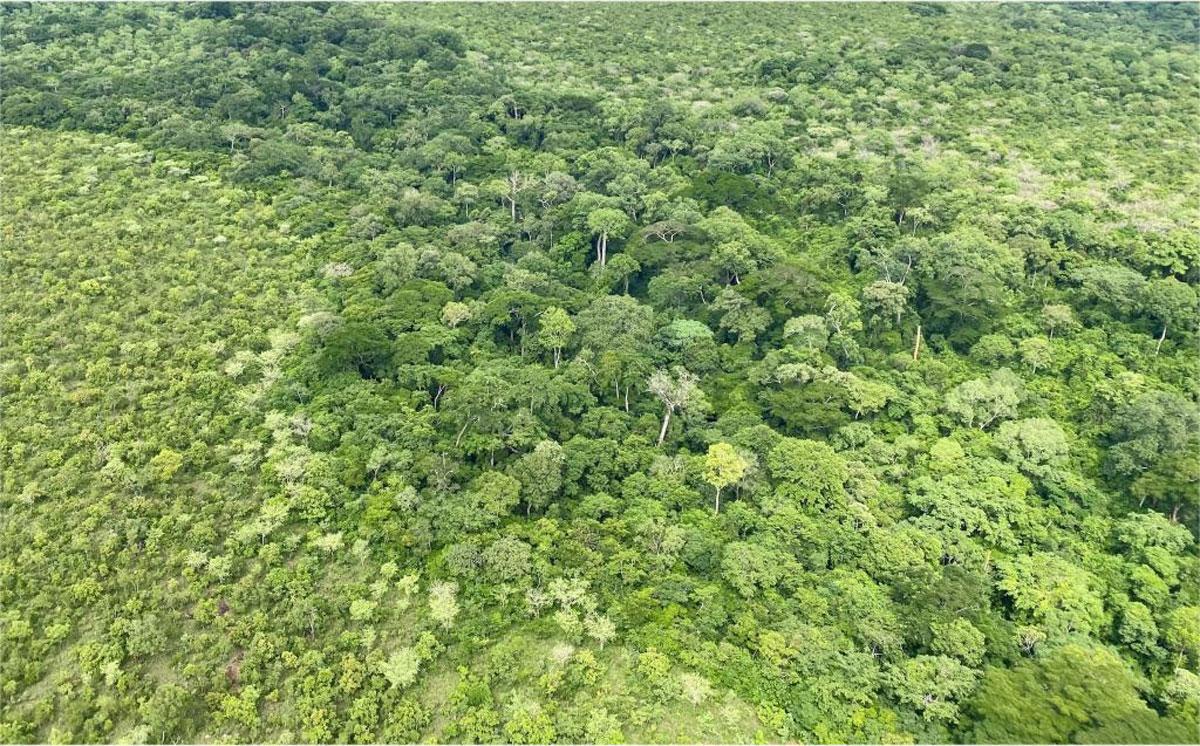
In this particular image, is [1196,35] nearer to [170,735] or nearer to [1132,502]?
[1132,502]

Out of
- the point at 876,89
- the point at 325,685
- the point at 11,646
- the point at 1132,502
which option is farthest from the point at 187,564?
the point at 876,89

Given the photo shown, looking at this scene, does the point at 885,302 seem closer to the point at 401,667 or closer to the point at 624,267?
the point at 624,267

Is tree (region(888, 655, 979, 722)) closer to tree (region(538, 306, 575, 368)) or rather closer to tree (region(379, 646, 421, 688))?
tree (region(379, 646, 421, 688))

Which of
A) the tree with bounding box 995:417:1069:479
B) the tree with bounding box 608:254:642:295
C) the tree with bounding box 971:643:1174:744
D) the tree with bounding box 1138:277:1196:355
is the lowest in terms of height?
the tree with bounding box 971:643:1174:744

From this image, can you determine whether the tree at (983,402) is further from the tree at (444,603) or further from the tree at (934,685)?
the tree at (444,603)

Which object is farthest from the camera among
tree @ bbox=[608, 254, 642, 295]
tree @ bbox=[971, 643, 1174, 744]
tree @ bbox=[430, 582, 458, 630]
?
tree @ bbox=[608, 254, 642, 295]

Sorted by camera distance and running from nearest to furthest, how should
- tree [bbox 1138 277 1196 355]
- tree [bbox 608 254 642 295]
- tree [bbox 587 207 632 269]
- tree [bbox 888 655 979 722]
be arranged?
tree [bbox 888 655 979 722]
tree [bbox 1138 277 1196 355]
tree [bbox 608 254 642 295]
tree [bbox 587 207 632 269]

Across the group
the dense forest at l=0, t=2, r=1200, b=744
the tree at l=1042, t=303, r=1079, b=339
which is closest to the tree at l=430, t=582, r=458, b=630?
the dense forest at l=0, t=2, r=1200, b=744
